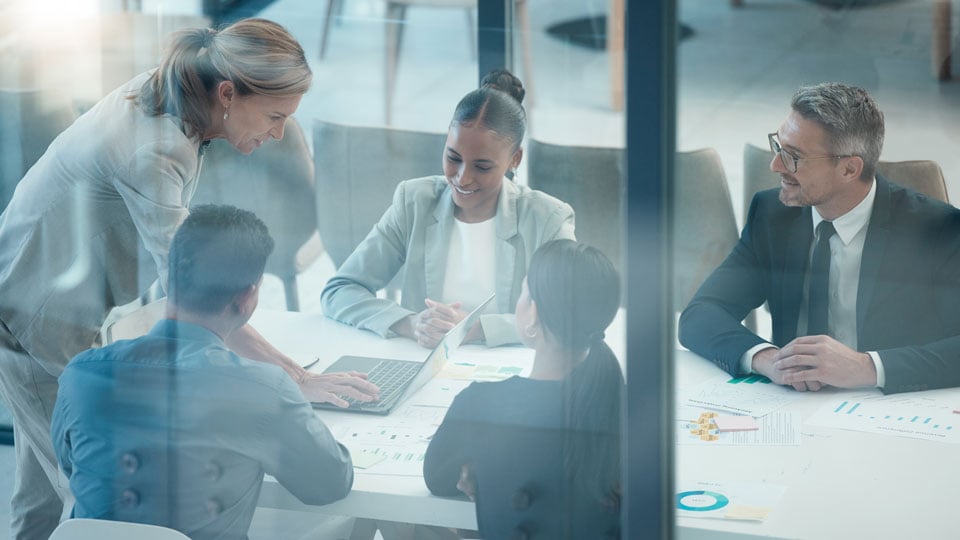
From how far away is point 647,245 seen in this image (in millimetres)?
1774

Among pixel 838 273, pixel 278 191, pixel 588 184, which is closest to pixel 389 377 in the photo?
pixel 588 184

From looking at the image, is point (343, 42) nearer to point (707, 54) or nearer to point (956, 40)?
point (707, 54)

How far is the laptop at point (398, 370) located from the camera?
7.11 feet

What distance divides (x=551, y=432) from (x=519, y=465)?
80 mm

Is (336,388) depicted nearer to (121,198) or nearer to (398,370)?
(398,370)

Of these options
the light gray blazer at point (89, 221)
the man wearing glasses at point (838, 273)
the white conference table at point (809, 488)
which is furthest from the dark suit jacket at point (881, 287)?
the light gray blazer at point (89, 221)

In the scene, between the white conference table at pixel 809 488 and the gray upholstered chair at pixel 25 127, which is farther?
the gray upholstered chair at pixel 25 127

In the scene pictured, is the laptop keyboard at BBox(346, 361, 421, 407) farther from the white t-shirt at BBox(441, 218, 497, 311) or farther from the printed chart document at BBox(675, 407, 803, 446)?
the printed chart document at BBox(675, 407, 803, 446)

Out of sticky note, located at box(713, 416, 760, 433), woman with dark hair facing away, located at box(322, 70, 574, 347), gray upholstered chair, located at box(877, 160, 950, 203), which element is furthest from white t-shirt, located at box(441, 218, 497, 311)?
gray upholstered chair, located at box(877, 160, 950, 203)

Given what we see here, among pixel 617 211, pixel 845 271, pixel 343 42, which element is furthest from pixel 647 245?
pixel 343 42

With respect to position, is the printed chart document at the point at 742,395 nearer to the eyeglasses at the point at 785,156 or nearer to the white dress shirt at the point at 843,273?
the white dress shirt at the point at 843,273

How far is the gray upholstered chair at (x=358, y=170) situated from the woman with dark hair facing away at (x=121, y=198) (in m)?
0.30

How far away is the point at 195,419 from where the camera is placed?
2.15m

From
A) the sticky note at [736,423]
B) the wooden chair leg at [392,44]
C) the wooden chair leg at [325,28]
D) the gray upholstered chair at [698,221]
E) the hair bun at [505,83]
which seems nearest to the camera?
the gray upholstered chair at [698,221]
